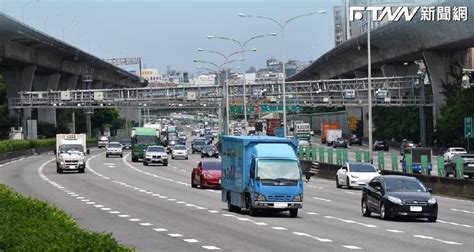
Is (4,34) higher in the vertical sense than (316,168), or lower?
higher

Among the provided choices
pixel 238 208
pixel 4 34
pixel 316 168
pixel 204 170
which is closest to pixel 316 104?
pixel 4 34

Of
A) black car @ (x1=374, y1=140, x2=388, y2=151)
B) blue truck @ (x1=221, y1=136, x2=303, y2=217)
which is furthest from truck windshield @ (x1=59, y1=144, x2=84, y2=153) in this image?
black car @ (x1=374, y1=140, x2=388, y2=151)

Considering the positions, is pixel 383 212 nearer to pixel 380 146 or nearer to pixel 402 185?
pixel 402 185

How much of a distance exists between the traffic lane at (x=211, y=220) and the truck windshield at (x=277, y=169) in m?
1.58

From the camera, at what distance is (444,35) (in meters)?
91.6

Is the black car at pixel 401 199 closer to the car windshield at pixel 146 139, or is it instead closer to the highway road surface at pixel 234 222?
the highway road surface at pixel 234 222

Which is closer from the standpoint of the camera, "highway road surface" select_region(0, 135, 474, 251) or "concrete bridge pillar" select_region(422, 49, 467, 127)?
"highway road surface" select_region(0, 135, 474, 251)

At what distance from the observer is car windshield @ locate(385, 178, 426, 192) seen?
32.0m

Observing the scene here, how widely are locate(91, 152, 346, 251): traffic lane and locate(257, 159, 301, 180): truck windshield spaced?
1.58 metres

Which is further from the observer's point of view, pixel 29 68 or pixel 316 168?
pixel 29 68

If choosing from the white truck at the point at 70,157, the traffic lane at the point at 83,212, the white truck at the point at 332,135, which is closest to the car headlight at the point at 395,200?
the traffic lane at the point at 83,212

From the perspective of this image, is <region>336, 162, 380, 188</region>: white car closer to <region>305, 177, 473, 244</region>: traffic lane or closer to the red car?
<region>305, 177, 473, 244</region>: traffic lane

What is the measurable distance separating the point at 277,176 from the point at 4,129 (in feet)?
342

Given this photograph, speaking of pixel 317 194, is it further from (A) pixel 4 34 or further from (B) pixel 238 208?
(A) pixel 4 34
